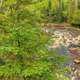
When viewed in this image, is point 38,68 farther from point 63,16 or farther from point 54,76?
point 63,16

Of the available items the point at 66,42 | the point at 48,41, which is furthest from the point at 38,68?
the point at 66,42

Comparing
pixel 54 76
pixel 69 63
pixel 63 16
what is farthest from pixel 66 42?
pixel 54 76

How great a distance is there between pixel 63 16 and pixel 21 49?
38.8 meters

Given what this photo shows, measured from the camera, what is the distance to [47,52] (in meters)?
5.76

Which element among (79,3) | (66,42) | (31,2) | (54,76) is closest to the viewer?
(54,76)

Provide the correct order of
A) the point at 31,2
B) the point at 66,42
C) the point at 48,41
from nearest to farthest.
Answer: the point at 48,41, the point at 31,2, the point at 66,42

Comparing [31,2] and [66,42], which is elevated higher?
[31,2]

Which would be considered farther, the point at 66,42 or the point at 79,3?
the point at 79,3

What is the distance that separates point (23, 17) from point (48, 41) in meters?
0.81

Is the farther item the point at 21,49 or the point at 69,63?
the point at 69,63

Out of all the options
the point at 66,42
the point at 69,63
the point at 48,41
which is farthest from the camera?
the point at 66,42

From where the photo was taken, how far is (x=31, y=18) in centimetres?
614

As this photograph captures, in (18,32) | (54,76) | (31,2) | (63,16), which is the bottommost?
(63,16)

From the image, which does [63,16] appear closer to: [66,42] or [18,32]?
[66,42]
